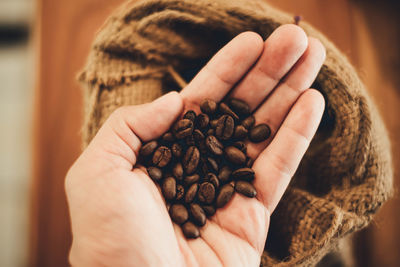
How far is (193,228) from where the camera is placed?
2.46 feet

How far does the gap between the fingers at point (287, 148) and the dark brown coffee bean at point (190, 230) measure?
0.21 m

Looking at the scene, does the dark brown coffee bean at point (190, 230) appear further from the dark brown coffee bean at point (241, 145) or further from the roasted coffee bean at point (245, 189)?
the dark brown coffee bean at point (241, 145)

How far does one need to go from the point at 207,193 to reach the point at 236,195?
3.4 inches

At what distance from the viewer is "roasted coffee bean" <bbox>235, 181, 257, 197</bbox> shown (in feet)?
2.54

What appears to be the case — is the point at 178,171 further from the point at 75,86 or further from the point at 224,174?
the point at 75,86

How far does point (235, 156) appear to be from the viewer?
0.81 meters

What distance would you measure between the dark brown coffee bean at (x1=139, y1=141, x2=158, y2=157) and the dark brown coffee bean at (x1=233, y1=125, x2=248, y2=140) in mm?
249

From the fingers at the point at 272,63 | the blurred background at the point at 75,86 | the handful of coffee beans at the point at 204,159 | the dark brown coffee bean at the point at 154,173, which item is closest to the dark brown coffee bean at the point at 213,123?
the handful of coffee beans at the point at 204,159

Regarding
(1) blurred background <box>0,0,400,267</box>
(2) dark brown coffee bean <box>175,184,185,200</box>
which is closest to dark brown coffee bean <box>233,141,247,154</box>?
(2) dark brown coffee bean <box>175,184,185,200</box>

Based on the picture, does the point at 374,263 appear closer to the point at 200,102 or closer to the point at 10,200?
the point at 200,102

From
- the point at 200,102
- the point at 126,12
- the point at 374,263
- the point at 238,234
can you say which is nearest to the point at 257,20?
the point at 200,102

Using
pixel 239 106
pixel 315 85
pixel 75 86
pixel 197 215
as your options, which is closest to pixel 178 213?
pixel 197 215

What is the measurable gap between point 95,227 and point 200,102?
458 millimetres

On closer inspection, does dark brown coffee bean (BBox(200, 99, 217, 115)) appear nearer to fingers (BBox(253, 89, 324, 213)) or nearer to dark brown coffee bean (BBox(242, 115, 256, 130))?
dark brown coffee bean (BBox(242, 115, 256, 130))
